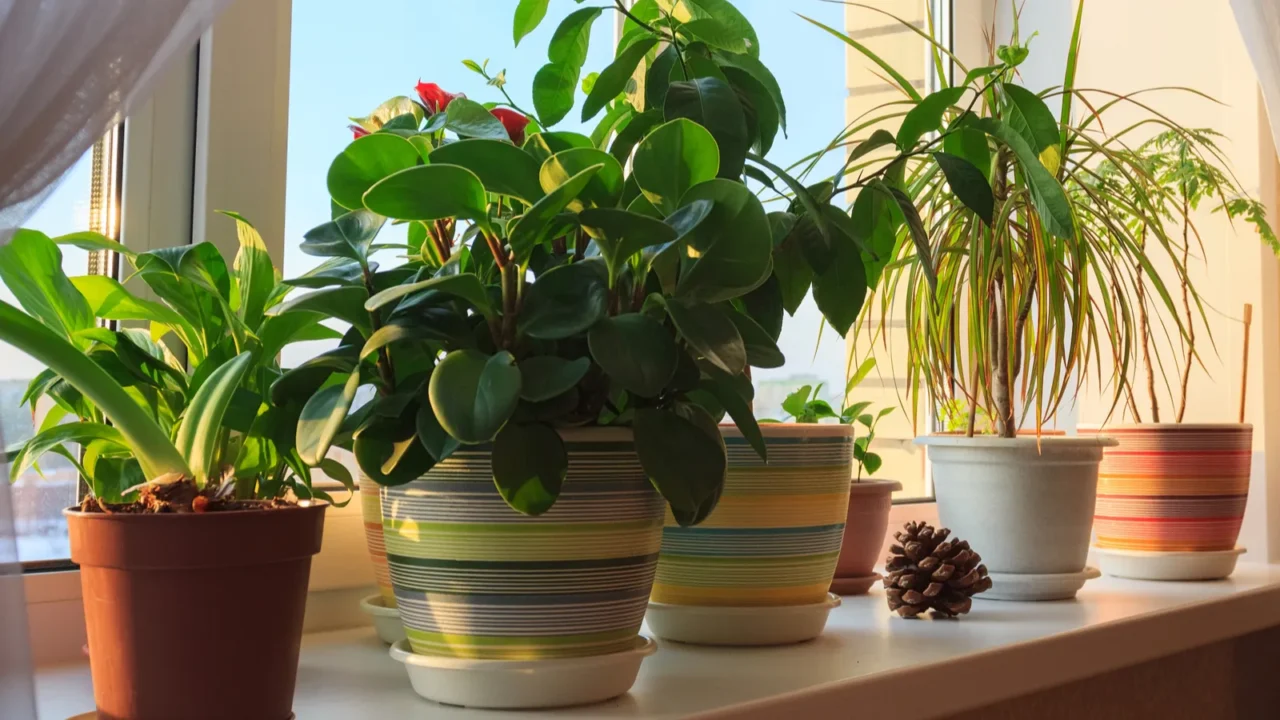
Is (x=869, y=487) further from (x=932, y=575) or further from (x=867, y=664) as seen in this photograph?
(x=867, y=664)

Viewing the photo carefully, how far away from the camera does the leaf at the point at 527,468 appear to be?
68 cm

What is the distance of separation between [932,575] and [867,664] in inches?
12.8

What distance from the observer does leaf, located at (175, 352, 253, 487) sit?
2.28ft

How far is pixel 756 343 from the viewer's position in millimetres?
801

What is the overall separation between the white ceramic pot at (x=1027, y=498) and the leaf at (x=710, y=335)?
0.75m

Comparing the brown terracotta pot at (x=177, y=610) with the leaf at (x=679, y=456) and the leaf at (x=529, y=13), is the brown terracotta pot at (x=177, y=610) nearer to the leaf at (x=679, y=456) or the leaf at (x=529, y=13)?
the leaf at (x=679, y=456)

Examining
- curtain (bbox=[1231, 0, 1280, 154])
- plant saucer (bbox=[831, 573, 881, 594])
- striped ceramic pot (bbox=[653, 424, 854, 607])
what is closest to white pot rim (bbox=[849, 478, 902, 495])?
plant saucer (bbox=[831, 573, 881, 594])

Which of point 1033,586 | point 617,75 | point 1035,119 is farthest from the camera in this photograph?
point 1033,586

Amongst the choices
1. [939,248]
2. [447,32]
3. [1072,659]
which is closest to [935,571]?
[1072,659]

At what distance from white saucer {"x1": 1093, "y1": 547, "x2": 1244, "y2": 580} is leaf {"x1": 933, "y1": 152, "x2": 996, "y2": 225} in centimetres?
93

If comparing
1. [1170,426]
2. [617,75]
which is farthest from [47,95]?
[1170,426]

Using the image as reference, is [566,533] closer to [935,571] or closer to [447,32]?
[935,571]

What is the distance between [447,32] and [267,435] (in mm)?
796

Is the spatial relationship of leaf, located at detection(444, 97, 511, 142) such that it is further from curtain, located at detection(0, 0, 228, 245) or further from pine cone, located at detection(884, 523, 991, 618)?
pine cone, located at detection(884, 523, 991, 618)
